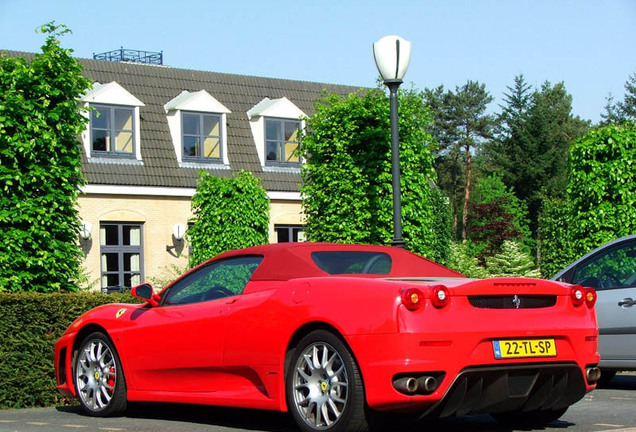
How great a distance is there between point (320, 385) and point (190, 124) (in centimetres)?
2707

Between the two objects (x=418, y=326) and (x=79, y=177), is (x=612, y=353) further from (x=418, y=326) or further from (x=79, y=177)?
(x=79, y=177)

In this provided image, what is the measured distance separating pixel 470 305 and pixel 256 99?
2977cm

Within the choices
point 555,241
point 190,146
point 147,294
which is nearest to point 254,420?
point 147,294

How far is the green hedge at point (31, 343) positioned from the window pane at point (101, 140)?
2113cm

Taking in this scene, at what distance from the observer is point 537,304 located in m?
7.43

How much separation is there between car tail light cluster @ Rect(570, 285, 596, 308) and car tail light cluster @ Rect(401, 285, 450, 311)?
3.97 ft

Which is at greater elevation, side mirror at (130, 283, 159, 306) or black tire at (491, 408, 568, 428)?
side mirror at (130, 283, 159, 306)

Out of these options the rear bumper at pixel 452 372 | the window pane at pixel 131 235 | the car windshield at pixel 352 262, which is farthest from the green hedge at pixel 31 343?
the window pane at pixel 131 235

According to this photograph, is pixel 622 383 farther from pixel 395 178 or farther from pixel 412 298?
pixel 412 298

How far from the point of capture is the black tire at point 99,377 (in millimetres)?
9141

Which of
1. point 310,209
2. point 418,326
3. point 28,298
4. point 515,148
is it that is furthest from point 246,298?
point 515,148

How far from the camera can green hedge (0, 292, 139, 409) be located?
10.4 metres

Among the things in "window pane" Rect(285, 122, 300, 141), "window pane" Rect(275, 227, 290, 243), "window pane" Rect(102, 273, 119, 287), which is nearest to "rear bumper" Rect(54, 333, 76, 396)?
"window pane" Rect(102, 273, 119, 287)

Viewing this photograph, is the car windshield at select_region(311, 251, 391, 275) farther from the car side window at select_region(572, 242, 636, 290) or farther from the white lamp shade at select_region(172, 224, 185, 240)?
the white lamp shade at select_region(172, 224, 185, 240)
